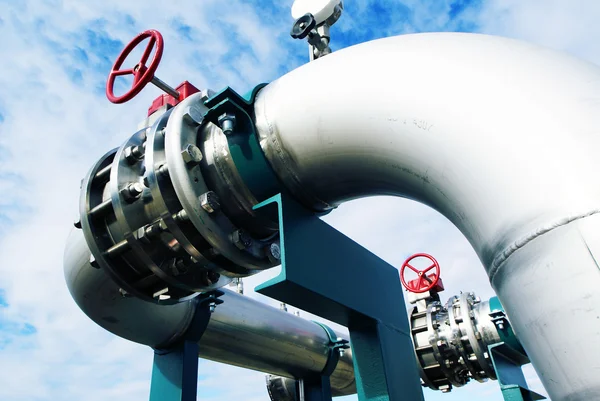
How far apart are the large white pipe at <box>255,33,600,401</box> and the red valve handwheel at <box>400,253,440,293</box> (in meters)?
2.64

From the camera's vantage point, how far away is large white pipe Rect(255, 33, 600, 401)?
93 cm

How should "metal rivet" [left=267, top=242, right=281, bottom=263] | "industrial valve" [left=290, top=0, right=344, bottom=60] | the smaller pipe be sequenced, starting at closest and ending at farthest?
"metal rivet" [left=267, top=242, right=281, bottom=263] → "industrial valve" [left=290, top=0, right=344, bottom=60] → the smaller pipe

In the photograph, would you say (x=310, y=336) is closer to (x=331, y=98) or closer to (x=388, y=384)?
(x=388, y=384)

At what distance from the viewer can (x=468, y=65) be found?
126cm

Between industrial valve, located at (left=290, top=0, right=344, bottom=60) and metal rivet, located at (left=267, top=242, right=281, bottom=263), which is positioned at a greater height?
industrial valve, located at (left=290, top=0, right=344, bottom=60)

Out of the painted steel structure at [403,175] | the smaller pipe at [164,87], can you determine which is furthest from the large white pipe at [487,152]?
the smaller pipe at [164,87]

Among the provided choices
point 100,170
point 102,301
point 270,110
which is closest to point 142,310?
point 102,301

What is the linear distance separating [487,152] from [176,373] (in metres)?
2.07

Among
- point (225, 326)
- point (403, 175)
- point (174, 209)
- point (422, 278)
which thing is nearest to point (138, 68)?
point (174, 209)

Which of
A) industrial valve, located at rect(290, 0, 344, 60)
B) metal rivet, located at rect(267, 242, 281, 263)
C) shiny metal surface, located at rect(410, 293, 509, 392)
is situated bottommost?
metal rivet, located at rect(267, 242, 281, 263)

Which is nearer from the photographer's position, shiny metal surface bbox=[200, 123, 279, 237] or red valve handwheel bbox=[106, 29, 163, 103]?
shiny metal surface bbox=[200, 123, 279, 237]

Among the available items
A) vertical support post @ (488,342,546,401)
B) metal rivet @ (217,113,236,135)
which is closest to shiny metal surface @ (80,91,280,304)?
metal rivet @ (217,113,236,135)

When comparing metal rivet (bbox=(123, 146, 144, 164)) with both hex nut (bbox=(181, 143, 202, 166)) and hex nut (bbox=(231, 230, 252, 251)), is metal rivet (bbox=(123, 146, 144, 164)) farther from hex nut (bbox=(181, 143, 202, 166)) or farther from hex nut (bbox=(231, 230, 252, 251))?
hex nut (bbox=(231, 230, 252, 251))

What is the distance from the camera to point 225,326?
3158 millimetres
